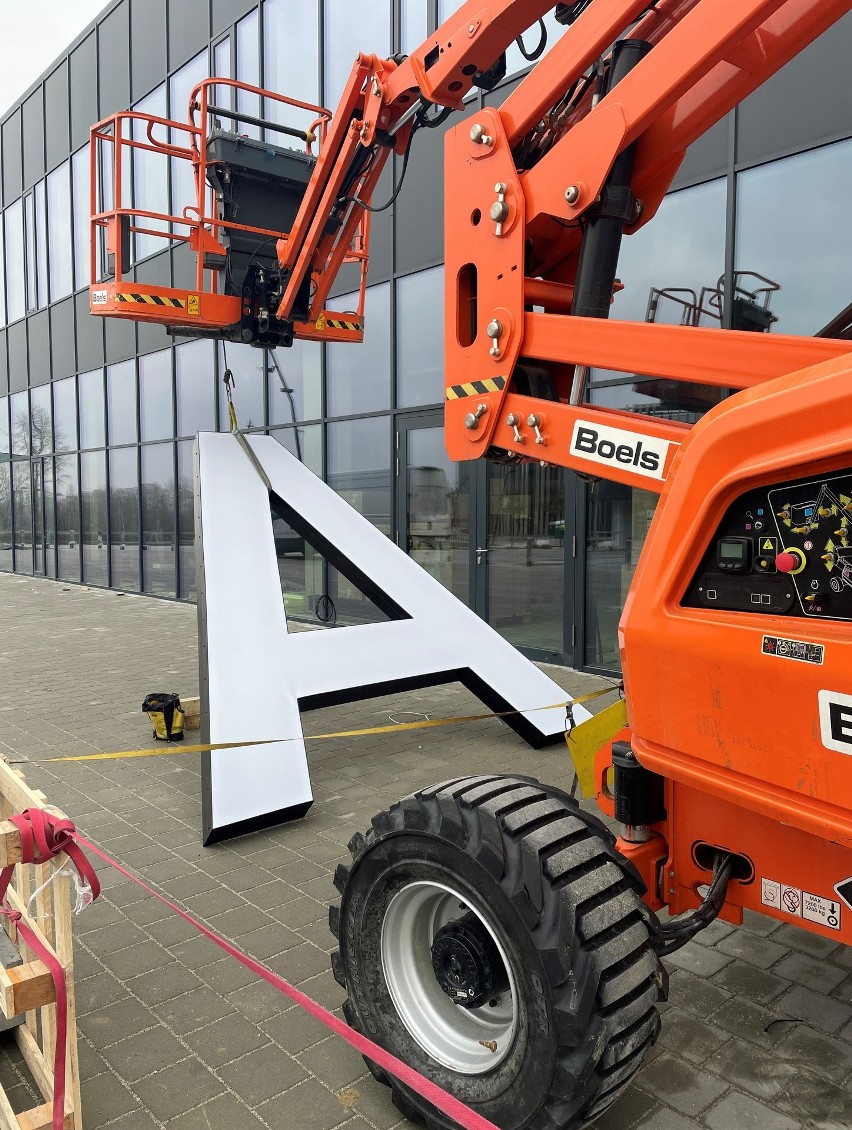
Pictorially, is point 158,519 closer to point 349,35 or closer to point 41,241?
point 41,241

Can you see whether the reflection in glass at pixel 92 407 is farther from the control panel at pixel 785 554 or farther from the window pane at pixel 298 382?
the control panel at pixel 785 554

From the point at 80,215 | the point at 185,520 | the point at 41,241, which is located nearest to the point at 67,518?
the point at 185,520

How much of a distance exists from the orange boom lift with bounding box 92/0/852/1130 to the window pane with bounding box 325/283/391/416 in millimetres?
7942

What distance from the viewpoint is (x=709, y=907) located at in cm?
251

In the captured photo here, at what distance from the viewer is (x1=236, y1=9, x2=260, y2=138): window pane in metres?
13.4

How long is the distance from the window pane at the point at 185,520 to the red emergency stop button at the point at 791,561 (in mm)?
14606

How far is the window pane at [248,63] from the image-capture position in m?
13.4

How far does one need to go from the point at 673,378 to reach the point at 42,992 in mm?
2739

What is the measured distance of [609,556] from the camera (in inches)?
351

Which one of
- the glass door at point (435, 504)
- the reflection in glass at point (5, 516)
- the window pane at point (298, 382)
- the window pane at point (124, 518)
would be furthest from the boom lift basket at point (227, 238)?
the reflection in glass at point (5, 516)

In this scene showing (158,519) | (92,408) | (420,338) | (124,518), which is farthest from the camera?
(92,408)

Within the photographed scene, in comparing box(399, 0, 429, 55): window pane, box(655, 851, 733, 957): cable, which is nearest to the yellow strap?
box(655, 851, 733, 957): cable

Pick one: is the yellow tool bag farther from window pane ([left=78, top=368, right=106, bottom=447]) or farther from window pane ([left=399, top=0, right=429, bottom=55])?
window pane ([left=78, top=368, right=106, bottom=447])

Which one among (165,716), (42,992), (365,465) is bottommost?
(165,716)
